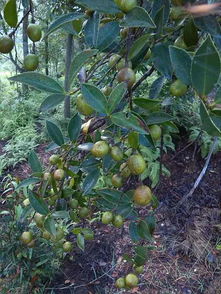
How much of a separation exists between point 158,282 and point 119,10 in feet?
5.64

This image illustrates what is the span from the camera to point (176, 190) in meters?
2.45

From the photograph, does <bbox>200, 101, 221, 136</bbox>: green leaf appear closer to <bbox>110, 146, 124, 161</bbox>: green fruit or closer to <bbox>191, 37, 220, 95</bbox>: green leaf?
Result: <bbox>191, 37, 220, 95</bbox>: green leaf

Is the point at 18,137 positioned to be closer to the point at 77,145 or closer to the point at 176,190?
the point at 176,190

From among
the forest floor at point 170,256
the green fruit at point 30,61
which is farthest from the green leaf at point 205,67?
the forest floor at point 170,256

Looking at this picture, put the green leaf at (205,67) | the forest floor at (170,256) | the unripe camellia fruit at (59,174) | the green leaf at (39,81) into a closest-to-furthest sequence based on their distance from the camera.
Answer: the green leaf at (205,67) < the green leaf at (39,81) < the unripe camellia fruit at (59,174) < the forest floor at (170,256)

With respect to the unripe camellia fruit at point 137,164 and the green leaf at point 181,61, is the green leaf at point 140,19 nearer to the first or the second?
the green leaf at point 181,61

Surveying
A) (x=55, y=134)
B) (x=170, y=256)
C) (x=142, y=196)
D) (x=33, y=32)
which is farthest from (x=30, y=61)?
(x=170, y=256)

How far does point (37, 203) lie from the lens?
0.58 metres

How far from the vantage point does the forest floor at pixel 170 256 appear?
1.83 m

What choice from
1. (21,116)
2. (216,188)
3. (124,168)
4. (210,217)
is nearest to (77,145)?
(124,168)

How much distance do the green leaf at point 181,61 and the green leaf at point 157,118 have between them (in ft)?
0.26

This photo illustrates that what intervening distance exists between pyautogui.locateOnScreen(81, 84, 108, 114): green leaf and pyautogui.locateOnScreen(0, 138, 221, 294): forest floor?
1.24m

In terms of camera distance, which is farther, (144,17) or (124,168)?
(124,168)

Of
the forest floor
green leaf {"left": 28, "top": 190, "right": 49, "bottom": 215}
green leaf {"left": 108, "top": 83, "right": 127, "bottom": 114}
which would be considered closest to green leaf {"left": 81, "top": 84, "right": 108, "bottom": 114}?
green leaf {"left": 108, "top": 83, "right": 127, "bottom": 114}
